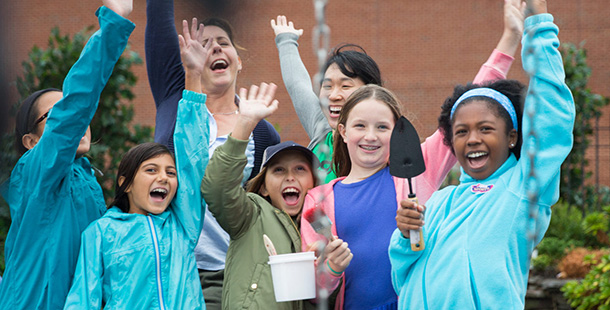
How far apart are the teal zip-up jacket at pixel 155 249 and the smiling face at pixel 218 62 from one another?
453 millimetres

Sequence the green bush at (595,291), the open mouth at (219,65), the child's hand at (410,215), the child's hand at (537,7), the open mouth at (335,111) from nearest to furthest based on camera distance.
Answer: the child's hand at (410,215) → the child's hand at (537,7) → the open mouth at (335,111) → the open mouth at (219,65) → the green bush at (595,291)

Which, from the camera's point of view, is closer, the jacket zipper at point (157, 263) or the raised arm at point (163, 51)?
the jacket zipper at point (157, 263)

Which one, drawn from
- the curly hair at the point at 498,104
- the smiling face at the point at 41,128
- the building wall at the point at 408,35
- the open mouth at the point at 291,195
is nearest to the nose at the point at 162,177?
the smiling face at the point at 41,128

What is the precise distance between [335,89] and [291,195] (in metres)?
0.57

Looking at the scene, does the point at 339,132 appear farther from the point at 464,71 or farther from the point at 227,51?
the point at 464,71

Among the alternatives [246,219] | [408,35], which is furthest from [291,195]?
[408,35]

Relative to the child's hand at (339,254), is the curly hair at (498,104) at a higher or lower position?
higher

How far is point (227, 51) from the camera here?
353 centimetres

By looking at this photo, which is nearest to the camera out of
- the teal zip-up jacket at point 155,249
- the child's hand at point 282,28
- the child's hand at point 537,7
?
the child's hand at point 537,7

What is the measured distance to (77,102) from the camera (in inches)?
114

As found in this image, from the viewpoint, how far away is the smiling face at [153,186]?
3.04 m

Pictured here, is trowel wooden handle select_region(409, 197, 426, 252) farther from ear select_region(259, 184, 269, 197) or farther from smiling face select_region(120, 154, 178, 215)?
smiling face select_region(120, 154, 178, 215)

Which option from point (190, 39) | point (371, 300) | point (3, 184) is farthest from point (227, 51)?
point (371, 300)

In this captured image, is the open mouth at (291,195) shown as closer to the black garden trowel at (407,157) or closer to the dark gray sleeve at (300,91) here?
the dark gray sleeve at (300,91)
